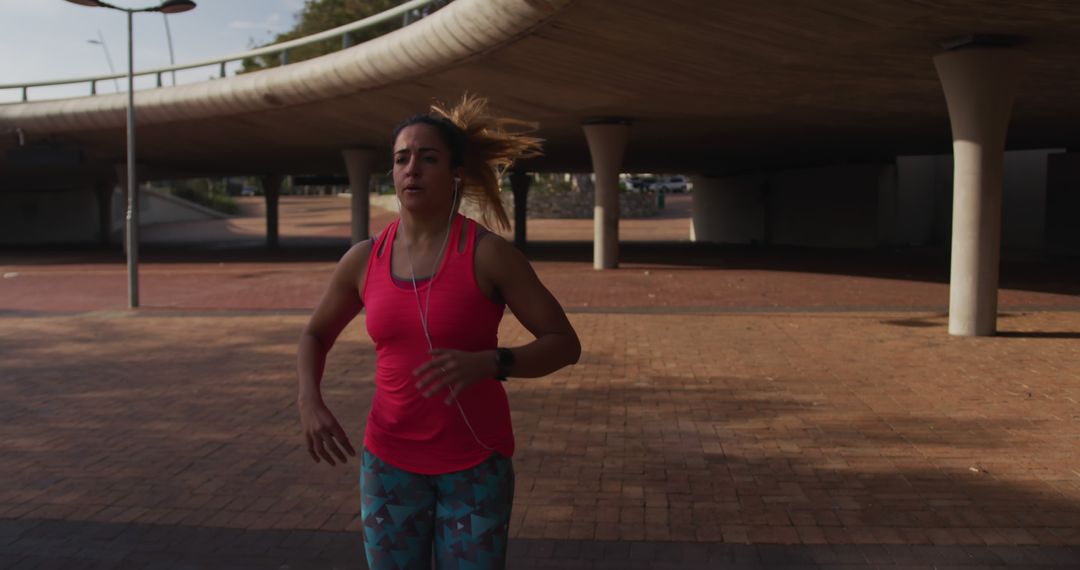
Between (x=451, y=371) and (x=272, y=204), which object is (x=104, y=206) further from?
(x=451, y=371)

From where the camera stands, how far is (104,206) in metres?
48.1

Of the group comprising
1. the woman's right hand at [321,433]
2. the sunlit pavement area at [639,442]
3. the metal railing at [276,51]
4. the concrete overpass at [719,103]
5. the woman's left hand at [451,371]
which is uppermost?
the metal railing at [276,51]

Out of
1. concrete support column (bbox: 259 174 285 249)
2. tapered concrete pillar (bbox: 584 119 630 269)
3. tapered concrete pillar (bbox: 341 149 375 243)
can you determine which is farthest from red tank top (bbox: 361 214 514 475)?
concrete support column (bbox: 259 174 285 249)

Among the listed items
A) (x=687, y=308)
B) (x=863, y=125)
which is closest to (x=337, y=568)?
(x=687, y=308)

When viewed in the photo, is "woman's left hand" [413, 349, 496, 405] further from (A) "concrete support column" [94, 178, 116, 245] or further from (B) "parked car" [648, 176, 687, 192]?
(B) "parked car" [648, 176, 687, 192]

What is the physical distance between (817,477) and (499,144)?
377 centimetres

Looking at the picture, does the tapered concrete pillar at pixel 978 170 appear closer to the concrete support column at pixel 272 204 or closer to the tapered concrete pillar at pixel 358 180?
the tapered concrete pillar at pixel 358 180

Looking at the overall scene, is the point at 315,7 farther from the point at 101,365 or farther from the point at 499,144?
the point at 499,144

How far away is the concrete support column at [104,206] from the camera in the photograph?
47000 mm

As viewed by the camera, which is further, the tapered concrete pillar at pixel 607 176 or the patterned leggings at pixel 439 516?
the tapered concrete pillar at pixel 607 176

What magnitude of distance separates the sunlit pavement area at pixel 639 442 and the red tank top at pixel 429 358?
2.03m

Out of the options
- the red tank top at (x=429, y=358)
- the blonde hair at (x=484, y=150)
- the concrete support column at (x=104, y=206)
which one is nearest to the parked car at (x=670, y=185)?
the concrete support column at (x=104, y=206)

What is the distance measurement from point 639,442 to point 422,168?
451 cm

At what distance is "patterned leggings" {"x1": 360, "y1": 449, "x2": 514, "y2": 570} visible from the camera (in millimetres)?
2691
